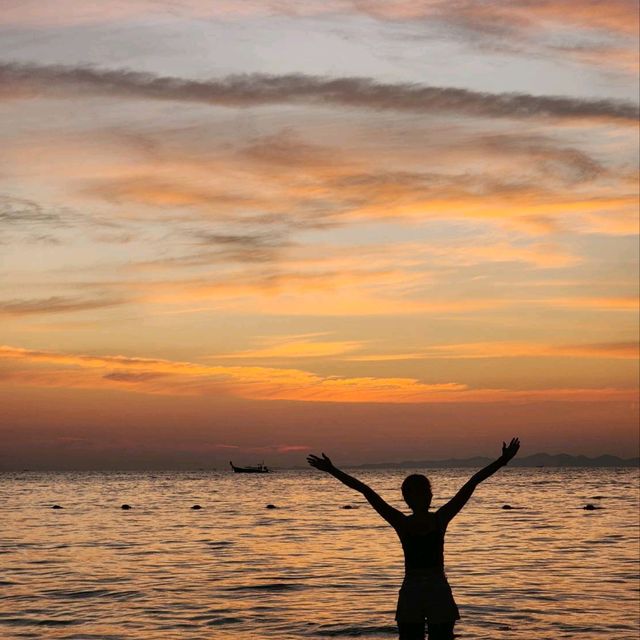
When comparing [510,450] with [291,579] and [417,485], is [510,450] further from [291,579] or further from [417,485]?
[291,579]

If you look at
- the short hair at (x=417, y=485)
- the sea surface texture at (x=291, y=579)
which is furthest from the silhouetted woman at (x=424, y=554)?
the sea surface texture at (x=291, y=579)

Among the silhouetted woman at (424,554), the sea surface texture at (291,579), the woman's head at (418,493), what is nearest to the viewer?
the woman's head at (418,493)

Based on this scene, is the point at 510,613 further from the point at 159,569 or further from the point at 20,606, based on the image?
the point at 159,569

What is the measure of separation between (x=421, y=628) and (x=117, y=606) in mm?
22844

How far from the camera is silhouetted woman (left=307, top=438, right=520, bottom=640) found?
9453mm

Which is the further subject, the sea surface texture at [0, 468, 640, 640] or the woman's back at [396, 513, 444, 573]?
the sea surface texture at [0, 468, 640, 640]

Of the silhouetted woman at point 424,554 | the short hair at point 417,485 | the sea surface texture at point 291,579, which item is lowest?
the sea surface texture at point 291,579

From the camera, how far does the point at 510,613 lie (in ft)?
95.7

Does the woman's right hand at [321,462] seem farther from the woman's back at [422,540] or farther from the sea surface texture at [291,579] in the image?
the sea surface texture at [291,579]

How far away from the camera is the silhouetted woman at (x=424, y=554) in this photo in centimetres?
945

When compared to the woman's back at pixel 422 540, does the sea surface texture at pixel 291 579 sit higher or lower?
lower

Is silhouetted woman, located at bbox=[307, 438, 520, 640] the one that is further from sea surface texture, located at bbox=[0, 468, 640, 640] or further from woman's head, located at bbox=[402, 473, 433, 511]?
sea surface texture, located at bbox=[0, 468, 640, 640]

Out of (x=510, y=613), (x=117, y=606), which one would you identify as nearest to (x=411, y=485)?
(x=510, y=613)

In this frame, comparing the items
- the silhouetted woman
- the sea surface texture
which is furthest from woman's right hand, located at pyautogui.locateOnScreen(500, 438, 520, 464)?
the sea surface texture
